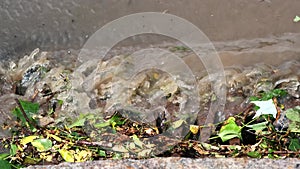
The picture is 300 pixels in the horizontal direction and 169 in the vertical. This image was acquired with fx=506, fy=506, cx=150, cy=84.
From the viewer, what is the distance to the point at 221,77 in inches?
115

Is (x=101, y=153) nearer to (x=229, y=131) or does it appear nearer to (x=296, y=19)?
(x=229, y=131)

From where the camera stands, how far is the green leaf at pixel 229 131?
7.54 feet

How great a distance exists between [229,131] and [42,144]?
0.85 meters

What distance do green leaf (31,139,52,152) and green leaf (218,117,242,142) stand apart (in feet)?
2.56

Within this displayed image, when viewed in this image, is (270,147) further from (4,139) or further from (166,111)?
(4,139)

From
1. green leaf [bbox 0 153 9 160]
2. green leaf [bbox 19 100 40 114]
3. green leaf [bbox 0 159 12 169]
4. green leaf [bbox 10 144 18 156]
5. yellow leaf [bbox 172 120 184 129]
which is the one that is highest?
green leaf [bbox 19 100 40 114]

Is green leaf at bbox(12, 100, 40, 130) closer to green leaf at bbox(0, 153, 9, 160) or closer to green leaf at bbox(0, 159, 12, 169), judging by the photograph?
green leaf at bbox(0, 153, 9, 160)

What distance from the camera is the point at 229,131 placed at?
Answer: 233cm

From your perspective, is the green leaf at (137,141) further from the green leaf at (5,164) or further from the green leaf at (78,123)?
the green leaf at (5,164)

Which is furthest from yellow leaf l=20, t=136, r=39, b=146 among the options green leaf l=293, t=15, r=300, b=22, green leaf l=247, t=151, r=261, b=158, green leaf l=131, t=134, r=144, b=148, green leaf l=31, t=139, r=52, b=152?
green leaf l=293, t=15, r=300, b=22

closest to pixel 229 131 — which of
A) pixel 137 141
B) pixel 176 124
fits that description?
pixel 176 124

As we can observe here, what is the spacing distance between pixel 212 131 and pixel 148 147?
342 mm

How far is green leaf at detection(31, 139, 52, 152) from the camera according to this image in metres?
2.27

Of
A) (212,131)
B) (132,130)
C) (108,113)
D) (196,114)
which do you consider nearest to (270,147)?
(212,131)
